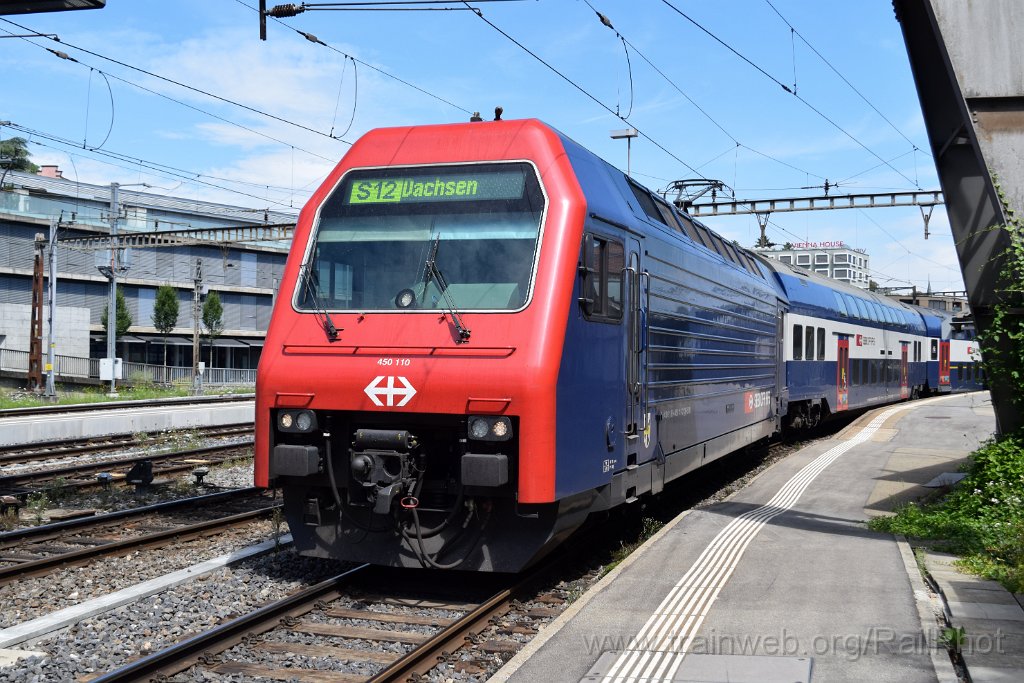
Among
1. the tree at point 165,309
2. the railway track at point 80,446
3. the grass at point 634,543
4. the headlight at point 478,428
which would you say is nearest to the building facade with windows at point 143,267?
the tree at point 165,309

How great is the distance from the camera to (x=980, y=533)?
8.91 metres

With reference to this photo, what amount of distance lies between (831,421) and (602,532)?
19099 mm

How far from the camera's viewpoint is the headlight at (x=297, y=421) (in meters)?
7.29

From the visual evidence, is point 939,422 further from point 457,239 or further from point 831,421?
point 457,239

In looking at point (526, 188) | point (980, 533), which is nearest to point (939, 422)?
point (980, 533)

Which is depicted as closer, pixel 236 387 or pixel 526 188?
pixel 526 188

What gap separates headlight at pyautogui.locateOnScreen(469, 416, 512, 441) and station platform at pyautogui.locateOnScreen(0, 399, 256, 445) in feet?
43.0

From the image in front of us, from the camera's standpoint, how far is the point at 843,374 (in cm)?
2334

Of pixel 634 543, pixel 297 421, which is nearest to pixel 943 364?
pixel 634 543

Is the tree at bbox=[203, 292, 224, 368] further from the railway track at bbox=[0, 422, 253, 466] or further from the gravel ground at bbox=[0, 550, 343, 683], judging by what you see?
the gravel ground at bbox=[0, 550, 343, 683]

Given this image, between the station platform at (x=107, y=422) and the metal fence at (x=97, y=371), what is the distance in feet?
68.6

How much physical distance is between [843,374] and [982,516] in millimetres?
14359

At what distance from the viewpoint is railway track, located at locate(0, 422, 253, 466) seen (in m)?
16.7

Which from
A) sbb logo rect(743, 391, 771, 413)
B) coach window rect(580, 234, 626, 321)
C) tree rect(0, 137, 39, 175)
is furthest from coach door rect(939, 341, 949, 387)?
tree rect(0, 137, 39, 175)
